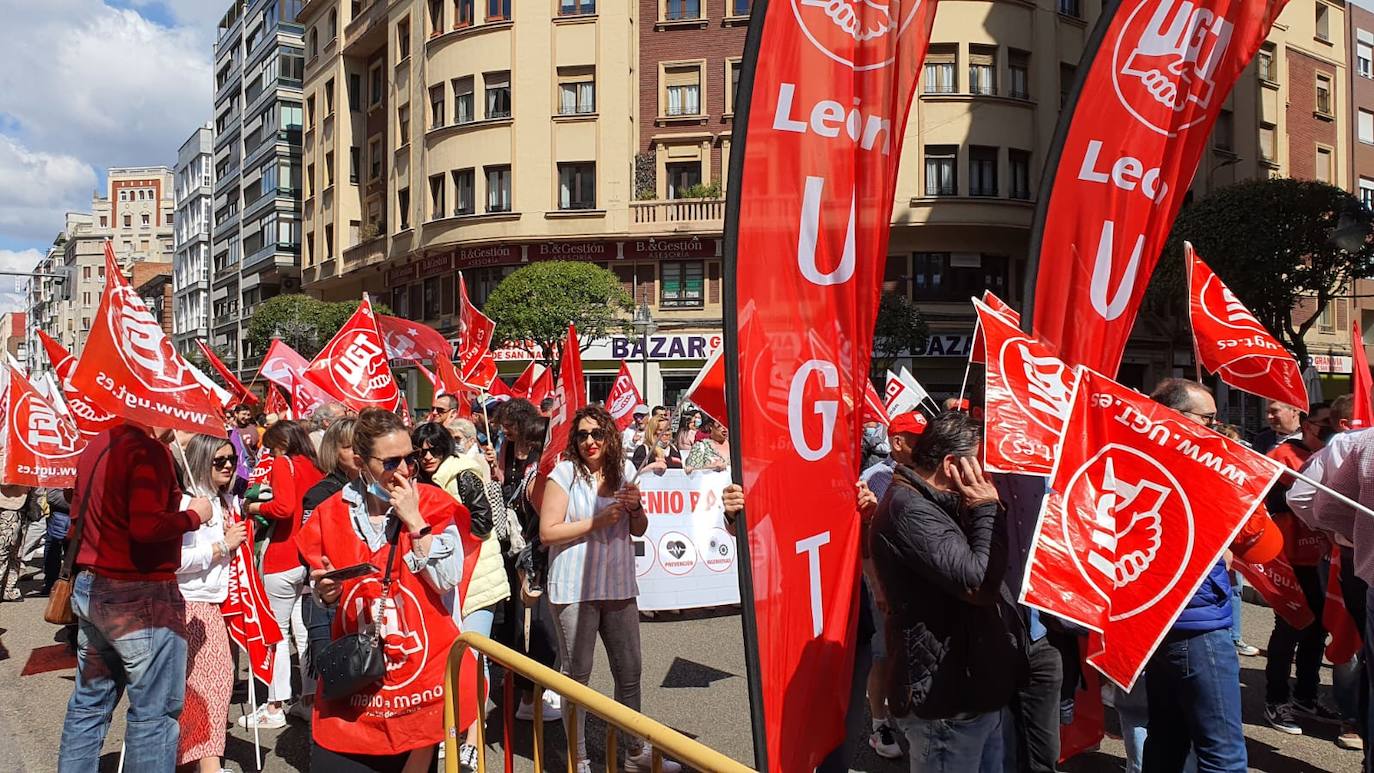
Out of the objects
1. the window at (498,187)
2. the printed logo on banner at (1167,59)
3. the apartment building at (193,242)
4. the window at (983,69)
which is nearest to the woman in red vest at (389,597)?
the printed logo on banner at (1167,59)

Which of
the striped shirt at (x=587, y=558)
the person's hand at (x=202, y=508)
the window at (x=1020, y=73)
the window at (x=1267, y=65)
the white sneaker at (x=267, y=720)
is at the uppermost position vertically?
the window at (x=1267, y=65)

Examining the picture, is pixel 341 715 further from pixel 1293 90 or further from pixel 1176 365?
pixel 1293 90

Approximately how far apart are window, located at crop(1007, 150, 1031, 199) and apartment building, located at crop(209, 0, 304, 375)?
34.3 metres

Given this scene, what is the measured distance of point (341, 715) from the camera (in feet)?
11.3

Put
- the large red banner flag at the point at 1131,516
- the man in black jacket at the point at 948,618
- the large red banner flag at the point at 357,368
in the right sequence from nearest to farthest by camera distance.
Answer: the large red banner flag at the point at 1131,516, the man in black jacket at the point at 948,618, the large red banner flag at the point at 357,368

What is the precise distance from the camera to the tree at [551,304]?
28656mm

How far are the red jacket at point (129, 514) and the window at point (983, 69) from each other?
30.8 m

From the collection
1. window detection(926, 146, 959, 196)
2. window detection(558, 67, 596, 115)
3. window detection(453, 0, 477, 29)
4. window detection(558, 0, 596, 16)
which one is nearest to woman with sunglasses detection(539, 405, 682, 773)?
window detection(926, 146, 959, 196)

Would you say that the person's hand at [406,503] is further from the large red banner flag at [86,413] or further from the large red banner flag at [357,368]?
the large red banner flag at [357,368]

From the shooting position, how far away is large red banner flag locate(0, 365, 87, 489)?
7.57m

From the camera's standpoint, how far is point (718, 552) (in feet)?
32.6

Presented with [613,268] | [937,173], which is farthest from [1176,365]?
[613,268]

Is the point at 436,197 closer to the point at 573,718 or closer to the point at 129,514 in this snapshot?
the point at 129,514

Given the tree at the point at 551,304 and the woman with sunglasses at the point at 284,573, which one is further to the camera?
the tree at the point at 551,304
